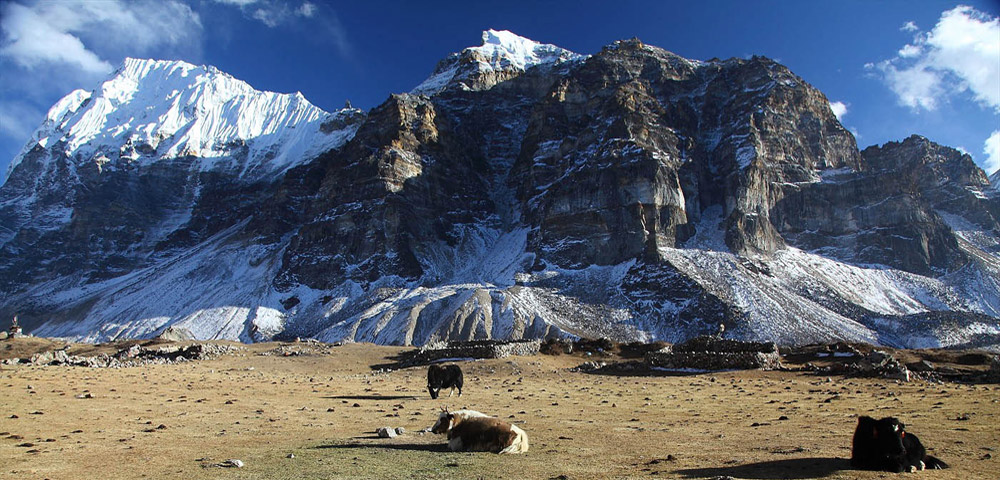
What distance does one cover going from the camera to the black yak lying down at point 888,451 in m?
9.84

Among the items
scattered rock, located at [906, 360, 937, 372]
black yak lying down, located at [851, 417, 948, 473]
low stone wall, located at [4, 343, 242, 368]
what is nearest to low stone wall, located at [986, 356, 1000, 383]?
scattered rock, located at [906, 360, 937, 372]

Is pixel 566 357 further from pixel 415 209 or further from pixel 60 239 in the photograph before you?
pixel 60 239

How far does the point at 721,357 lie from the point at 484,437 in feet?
91.9

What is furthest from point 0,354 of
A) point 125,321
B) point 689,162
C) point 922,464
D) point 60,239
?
point 60,239

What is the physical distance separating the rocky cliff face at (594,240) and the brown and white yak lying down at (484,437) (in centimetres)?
8654

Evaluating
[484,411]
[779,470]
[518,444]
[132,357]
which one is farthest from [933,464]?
[132,357]

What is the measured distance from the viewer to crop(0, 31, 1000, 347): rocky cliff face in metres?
109

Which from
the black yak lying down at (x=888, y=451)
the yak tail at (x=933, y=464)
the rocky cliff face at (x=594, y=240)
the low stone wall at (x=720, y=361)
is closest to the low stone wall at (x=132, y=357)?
the low stone wall at (x=720, y=361)

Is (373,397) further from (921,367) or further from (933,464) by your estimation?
(921,367)

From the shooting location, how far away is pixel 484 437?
12.1 meters

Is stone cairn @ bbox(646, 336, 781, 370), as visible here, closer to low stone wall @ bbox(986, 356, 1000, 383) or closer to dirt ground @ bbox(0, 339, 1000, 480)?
dirt ground @ bbox(0, 339, 1000, 480)

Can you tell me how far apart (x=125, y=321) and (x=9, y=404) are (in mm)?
128918

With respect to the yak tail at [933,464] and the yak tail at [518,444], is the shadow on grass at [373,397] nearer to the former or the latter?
the yak tail at [518,444]

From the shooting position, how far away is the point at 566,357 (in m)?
44.3
